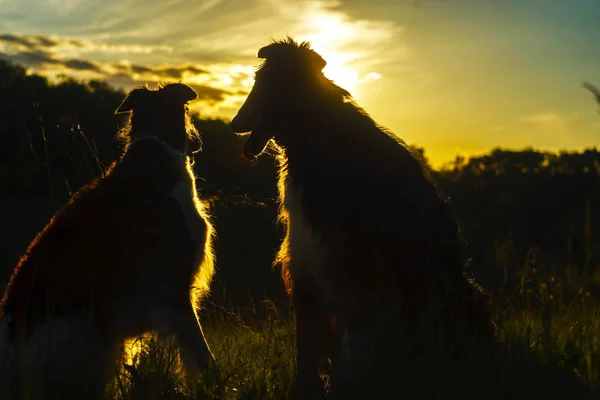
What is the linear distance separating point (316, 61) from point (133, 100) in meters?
2.24

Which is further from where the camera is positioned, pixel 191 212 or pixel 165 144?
pixel 165 144

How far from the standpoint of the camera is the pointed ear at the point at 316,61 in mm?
5183

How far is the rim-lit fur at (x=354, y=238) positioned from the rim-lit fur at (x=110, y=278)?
983mm

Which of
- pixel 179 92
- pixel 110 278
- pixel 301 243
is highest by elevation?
pixel 179 92

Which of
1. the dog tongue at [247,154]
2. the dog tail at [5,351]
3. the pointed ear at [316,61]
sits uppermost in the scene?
the pointed ear at [316,61]

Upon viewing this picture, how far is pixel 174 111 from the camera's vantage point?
6586mm

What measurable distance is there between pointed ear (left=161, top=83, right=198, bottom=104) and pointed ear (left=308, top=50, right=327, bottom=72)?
6.23 feet

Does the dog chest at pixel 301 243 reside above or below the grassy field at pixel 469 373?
above

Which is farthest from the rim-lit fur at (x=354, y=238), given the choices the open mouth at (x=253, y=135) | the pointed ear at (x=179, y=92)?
the pointed ear at (x=179, y=92)

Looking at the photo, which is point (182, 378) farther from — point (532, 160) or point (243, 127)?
point (532, 160)

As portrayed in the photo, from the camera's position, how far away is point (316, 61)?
5207 mm

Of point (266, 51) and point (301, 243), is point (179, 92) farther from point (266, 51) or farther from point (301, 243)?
Result: point (301, 243)

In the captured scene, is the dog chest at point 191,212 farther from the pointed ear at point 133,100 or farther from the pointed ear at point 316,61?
the pointed ear at point 316,61

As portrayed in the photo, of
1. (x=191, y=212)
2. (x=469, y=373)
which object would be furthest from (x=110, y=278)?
(x=469, y=373)
